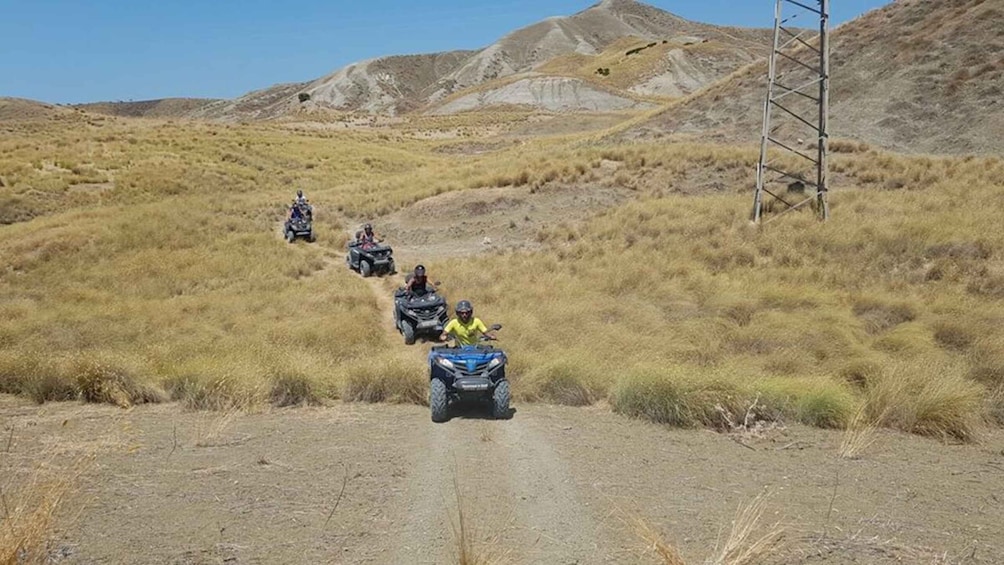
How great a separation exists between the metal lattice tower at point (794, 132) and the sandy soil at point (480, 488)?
13546 mm

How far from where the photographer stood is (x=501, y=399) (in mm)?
9047

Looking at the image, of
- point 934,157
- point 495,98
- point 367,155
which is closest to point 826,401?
point 934,157

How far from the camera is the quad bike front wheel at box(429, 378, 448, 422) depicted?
352 inches

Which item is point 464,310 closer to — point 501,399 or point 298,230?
point 501,399

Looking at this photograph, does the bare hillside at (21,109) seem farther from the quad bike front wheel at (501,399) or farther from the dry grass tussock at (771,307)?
the quad bike front wheel at (501,399)

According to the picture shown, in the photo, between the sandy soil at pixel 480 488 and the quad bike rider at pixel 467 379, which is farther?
the quad bike rider at pixel 467 379

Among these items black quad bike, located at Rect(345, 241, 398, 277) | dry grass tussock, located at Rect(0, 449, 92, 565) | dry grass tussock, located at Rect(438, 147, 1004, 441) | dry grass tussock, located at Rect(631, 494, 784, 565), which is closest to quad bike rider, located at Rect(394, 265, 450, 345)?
dry grass tussock, located at Rect(438, 147, 1004, 441)

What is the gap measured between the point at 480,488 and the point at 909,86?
33.9m

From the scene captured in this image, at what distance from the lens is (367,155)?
55.3 m

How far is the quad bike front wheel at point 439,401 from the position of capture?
8953mm

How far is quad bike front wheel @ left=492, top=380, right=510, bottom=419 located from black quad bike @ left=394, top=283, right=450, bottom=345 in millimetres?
5064

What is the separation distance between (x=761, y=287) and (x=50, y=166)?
38256 mm

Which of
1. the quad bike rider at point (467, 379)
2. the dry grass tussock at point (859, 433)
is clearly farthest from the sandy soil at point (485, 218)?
the dry grass tussock at point (859, 433)

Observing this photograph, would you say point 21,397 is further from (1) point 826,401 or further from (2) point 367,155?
(2) point 367,155
